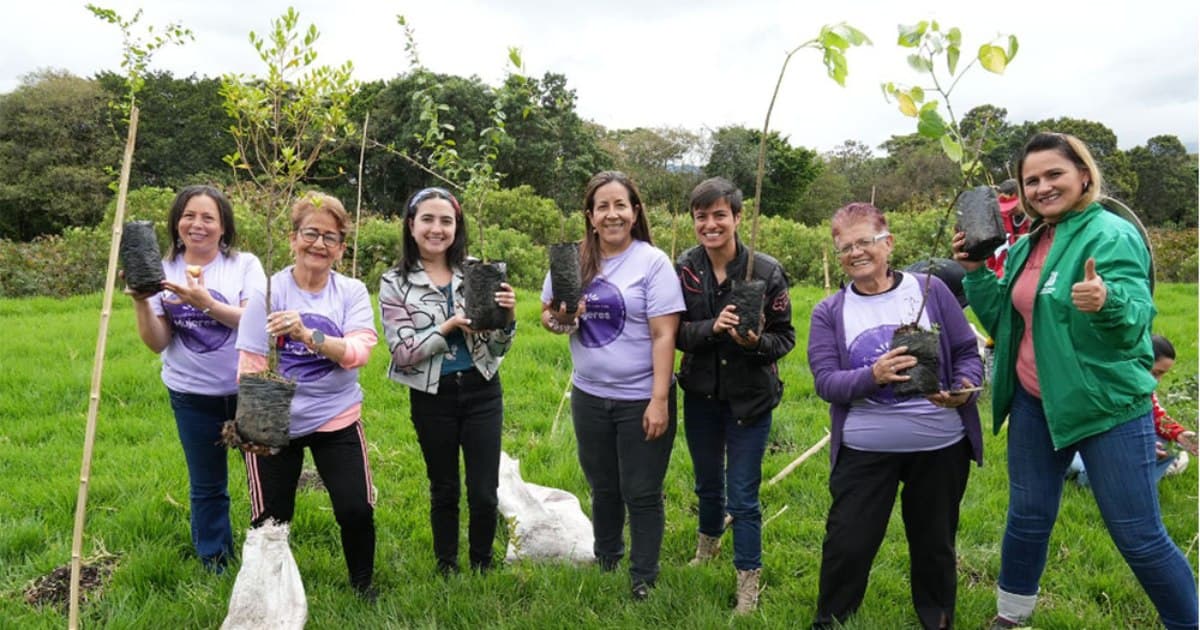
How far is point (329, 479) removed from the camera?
281 centimetres

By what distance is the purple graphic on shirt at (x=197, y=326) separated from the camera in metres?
2.99

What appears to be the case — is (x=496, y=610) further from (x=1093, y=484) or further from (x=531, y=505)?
(x=1093, y=484)

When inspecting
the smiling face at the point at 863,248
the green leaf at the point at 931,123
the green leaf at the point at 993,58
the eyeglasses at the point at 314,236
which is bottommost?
the smiling face at the point at 863,248

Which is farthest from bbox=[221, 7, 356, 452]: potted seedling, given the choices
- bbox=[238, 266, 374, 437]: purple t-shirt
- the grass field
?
the grass field

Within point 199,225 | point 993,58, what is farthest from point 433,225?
point 993,58

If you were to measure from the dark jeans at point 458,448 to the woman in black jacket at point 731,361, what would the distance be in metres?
0.85

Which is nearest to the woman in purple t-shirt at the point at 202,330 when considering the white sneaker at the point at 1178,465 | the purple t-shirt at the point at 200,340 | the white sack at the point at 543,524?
the purple t-shirt at the point at 200,340

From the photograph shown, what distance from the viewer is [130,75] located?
2.38 m

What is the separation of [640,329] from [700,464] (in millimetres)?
699

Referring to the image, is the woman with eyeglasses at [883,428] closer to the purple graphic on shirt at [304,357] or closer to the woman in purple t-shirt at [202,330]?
the purple graphic on shirt at [304,357]

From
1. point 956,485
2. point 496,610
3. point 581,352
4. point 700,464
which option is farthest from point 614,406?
point 956,485

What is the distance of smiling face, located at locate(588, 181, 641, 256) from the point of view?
9.53 ft

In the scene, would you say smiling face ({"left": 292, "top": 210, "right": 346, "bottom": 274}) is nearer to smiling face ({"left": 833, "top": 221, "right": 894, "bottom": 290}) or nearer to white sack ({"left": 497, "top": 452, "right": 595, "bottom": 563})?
white sack ({"left": 497, "top": 452, "right": 595, "bottom": 563})

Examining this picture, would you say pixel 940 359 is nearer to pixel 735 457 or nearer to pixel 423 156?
pixel 735 457
